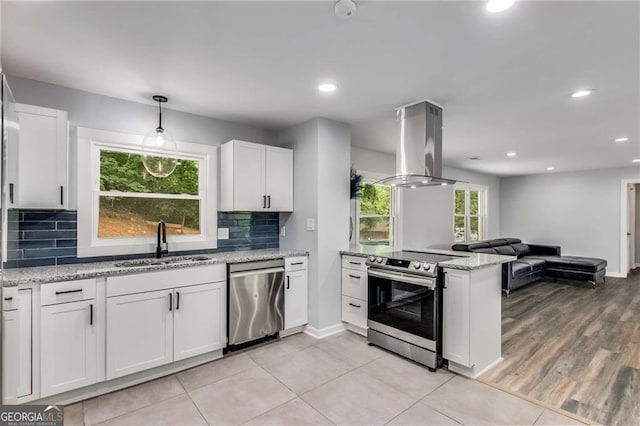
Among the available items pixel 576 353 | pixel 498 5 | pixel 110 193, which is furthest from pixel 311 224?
pixel 576 353

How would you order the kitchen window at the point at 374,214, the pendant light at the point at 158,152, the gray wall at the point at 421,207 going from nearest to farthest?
the pendant light at the point at 158,152 → the kitchen window at the point at 374,214 → the gray wall at the point at 421,207

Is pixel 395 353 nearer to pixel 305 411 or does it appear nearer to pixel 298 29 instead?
pixel 305 411

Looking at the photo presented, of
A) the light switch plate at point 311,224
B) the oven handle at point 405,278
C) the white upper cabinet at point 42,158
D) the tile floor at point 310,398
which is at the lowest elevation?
the tile floor at point 310,398

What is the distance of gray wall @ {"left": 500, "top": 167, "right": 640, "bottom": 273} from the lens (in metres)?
6.84

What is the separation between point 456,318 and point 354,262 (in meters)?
1.24

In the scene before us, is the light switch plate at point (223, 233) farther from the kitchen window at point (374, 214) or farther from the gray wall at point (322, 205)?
the kitchen window at point (374, 214)

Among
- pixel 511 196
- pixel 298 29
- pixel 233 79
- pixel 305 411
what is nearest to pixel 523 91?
pixel 298 29

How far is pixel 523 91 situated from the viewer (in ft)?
8.89

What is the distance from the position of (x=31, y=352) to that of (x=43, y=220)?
104 centimetres

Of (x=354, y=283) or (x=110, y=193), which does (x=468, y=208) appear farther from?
(x=110, y=193)

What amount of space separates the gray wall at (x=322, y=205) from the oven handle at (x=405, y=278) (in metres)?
0.59

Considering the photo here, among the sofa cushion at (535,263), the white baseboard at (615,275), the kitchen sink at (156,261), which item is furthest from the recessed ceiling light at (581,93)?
the white baseboard at (615,275)

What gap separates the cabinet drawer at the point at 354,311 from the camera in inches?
136

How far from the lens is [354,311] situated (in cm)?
355
